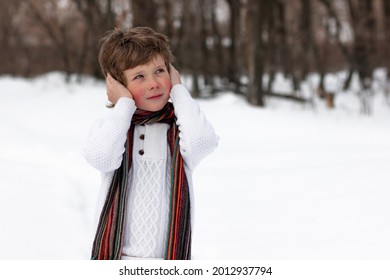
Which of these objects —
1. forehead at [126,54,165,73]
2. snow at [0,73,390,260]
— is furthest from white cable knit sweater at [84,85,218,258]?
snow at [0,73,390,260]

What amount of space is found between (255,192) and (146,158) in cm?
306

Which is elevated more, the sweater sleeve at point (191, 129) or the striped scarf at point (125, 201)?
the sweater sleeve at point (191, 129)

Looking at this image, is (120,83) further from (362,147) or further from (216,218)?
(362,147)

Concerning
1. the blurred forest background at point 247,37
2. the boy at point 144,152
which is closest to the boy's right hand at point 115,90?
the boy at point 144,152

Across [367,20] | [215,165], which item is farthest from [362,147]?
[367,20]

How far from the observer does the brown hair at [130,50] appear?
2.01 m

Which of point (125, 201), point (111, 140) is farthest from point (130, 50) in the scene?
point (125, 201)

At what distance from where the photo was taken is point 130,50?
201cm

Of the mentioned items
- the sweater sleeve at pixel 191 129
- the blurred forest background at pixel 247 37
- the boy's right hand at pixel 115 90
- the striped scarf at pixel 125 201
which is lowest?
the striped scarf at pixel 125 201

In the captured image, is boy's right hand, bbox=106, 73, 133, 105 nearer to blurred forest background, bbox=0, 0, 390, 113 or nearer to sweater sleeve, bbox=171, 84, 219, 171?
sweater sleeve, bbox=171, 84, 219, 171

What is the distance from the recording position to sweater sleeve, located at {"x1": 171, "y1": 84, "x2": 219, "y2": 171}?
199 centimetres

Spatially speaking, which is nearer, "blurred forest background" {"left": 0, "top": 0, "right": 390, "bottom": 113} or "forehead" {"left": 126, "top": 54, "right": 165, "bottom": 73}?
"forehead" {"left": 126, "top": 54, "right": 165, "bottom": 73}

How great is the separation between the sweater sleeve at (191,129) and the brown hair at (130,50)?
0.53 ft

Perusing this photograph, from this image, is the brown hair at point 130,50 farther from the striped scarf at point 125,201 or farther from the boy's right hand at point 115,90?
the striped scarf at point 125,201
